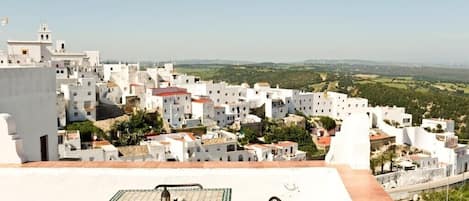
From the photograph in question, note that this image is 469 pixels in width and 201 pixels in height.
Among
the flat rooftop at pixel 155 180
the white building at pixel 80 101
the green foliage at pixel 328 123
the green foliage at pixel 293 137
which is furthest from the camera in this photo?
the green foliage at pixel 328 123

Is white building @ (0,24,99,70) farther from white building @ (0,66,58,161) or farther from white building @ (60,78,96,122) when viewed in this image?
white building @ (0,66,58,161)

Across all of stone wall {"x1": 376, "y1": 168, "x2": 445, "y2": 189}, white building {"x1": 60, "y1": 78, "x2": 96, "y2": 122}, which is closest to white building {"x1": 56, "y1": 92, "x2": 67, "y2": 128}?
white building {"x1": 60, "y1": 78, "x2": 96, "y2": 122}

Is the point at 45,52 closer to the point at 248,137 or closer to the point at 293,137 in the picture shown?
the point at 248,137

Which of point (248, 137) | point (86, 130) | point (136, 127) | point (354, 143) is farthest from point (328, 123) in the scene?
point (354, 143)

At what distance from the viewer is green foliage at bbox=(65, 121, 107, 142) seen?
29.2 m

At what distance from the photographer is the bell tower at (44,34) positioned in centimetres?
3916

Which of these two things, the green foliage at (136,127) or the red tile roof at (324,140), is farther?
the red tile roof at (324,140)

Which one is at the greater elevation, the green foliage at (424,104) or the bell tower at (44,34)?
the bell tower at (44,34)

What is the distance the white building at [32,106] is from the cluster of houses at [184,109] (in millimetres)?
12203

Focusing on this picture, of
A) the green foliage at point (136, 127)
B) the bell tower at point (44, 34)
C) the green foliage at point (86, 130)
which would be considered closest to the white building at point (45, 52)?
the bell tower at point (44, 34)

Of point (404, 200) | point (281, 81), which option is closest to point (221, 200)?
point (404, 200)

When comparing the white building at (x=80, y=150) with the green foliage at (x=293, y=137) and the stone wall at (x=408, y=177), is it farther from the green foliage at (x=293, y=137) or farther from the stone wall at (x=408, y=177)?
the stone wall at (x=408, y=177)

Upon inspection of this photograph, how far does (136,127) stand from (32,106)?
28.1 meters

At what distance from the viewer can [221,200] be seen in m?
2.51
